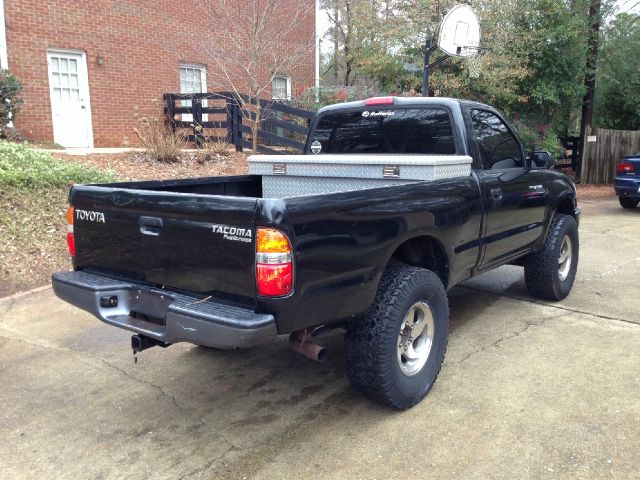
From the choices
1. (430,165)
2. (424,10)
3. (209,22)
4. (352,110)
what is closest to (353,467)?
(430,165)

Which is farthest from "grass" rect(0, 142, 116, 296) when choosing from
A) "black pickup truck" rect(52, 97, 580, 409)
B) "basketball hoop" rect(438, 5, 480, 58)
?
"basketball hoop" rect(438, 5, 480, 58)

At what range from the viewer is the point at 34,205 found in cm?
730

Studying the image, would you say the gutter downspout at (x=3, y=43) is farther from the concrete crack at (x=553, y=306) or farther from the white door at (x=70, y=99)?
the concrete crack at (x=553, y=306)

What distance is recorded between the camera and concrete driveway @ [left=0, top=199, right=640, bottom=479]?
9.71ft

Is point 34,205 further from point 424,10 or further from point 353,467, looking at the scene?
point 424,10

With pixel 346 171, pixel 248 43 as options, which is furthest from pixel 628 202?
pixel 346 171

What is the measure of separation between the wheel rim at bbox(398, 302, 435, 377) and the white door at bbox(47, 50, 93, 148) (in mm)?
11485

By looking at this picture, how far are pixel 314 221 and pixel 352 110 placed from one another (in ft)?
7.62

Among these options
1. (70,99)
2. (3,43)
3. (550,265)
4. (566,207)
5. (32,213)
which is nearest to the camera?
(550,265)

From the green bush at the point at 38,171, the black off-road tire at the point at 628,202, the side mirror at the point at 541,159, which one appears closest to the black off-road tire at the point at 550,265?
the side mirror at the point at 541,159

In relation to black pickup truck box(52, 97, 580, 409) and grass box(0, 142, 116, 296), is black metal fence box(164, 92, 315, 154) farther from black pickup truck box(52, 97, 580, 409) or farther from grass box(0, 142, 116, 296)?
black pickup truck box(52, 97, 580, 409)

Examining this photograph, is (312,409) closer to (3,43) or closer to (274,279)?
(274,279)

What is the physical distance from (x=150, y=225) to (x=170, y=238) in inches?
6.4

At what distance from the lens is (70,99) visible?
42.6 feet
